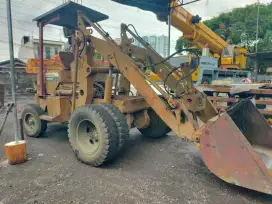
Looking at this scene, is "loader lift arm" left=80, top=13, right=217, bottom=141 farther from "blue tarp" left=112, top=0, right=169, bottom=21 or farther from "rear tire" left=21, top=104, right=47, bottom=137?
"rear tire" left=21, top=104, right=47, bottom=137

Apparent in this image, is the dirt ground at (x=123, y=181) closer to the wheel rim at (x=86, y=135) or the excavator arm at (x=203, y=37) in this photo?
the wheel rim at (x=86, y=135)

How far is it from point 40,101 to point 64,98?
787 mm

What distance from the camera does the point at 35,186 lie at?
2.92 m

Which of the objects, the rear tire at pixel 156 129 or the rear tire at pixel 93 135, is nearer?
the rear tire at pixel 93 135

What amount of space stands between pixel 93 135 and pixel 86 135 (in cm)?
13

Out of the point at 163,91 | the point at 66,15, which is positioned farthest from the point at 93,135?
the point at 66,15

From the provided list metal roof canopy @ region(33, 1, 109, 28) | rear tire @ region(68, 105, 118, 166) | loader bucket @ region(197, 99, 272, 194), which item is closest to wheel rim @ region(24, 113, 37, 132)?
rear tire @ region(68, 105, 118, 166)

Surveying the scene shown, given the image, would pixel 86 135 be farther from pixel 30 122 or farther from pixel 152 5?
pixel 152 5

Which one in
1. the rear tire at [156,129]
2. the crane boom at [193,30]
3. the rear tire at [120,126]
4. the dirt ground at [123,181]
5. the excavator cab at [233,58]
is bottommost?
the dirt ground at [123,181]

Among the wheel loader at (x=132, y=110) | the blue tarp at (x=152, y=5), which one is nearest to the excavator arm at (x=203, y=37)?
the blue tarp at (x=152, y=5)

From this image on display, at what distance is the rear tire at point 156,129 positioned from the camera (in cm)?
472

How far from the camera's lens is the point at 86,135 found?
3.80 meters

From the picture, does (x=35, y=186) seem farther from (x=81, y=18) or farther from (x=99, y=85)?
(x=81, y=18)

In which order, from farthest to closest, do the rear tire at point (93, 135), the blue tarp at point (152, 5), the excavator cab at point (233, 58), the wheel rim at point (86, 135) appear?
the excavator cab at point (233, 58)
the blue tarp at point (152, 5)
the wheel rim at point (86, 135)
the rear tire at point (93, 135)
